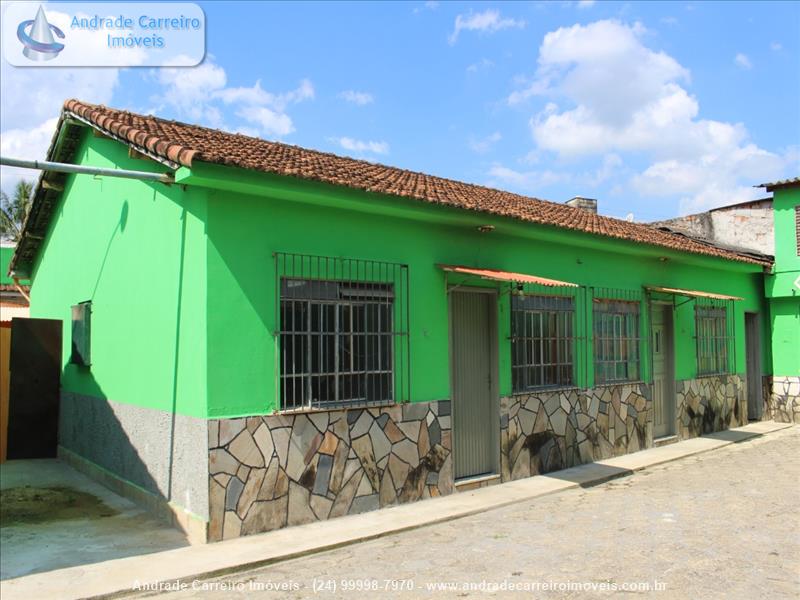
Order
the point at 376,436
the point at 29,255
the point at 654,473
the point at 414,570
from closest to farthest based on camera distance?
the point at 414,570
the point at 376,436
the point at 654,473
the point at 29,255

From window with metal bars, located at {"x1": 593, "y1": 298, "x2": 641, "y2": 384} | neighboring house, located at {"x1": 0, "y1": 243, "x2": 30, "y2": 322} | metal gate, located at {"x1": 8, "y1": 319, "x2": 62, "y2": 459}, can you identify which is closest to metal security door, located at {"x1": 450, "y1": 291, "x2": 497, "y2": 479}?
window with metal bars, located at {"x1": 593, "y1": 298, "x2": 641, "y2": 384}

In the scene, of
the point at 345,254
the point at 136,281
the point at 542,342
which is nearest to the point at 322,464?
the point at 345,254

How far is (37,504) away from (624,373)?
9.20 metres

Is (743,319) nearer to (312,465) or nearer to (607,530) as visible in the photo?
(607,530)

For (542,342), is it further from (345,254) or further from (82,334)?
(82,334)

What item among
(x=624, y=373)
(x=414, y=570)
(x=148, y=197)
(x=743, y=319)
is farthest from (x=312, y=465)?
(x=743, y=319)

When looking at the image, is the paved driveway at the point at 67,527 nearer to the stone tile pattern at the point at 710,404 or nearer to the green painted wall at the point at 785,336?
the stone tile pattern at the point at 710,404

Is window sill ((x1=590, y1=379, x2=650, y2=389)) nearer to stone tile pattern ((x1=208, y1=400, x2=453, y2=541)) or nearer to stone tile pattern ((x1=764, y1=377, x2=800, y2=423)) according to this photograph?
stone tile pattern ((x1=208, y1=400, x2=453, y2=541))

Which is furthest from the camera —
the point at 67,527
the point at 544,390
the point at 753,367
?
the point at 753,367

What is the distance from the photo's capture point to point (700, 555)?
5.93 meters

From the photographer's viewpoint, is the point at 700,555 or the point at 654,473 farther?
the point at 654,473

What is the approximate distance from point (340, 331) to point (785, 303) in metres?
12.9

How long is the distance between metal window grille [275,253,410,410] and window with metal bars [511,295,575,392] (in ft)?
7.35

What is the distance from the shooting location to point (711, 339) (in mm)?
14117
